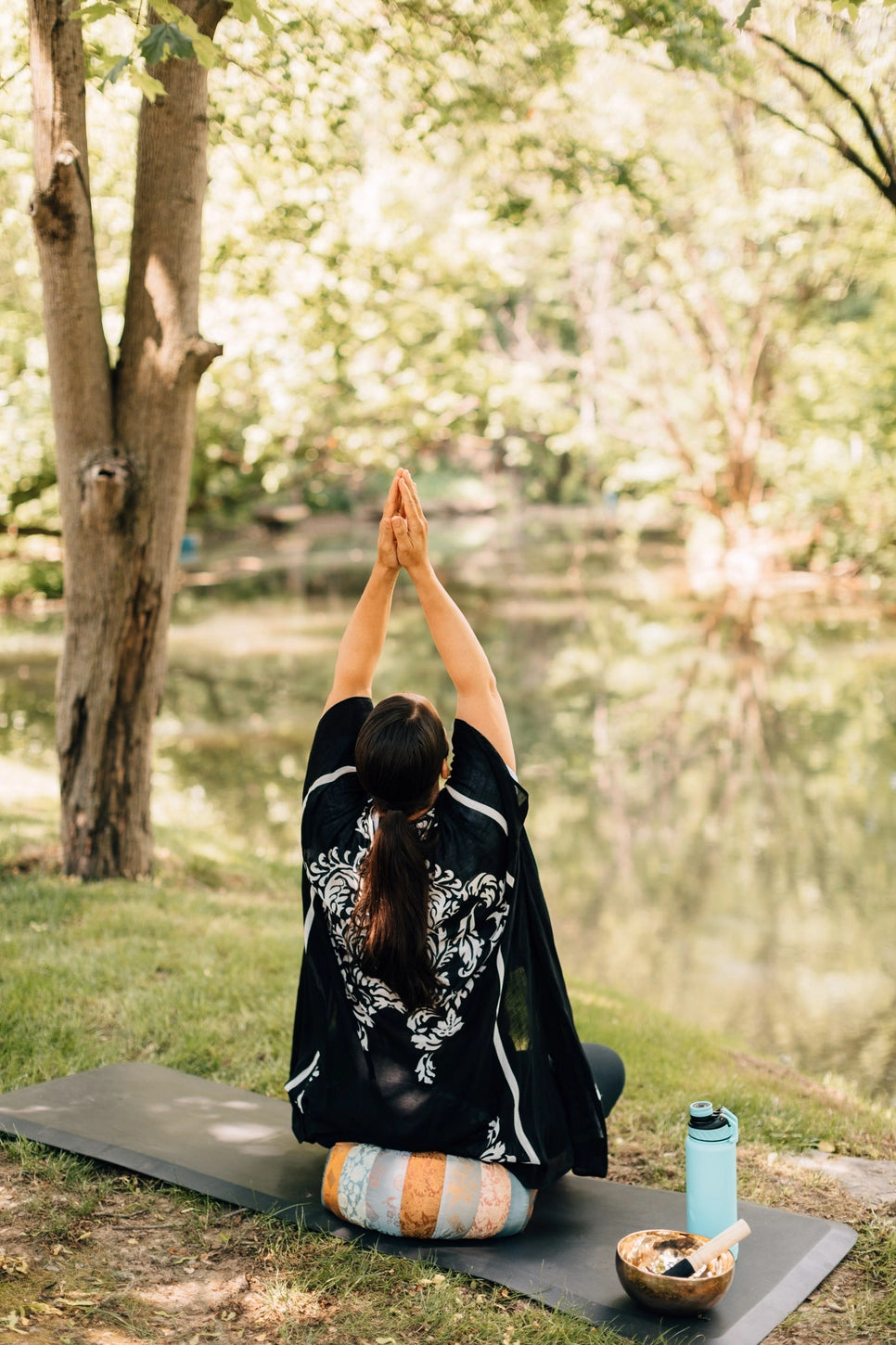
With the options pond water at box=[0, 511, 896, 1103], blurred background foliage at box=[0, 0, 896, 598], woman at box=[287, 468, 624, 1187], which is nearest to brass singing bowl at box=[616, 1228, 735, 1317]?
woman at box=[287, 468, 624, 1187]

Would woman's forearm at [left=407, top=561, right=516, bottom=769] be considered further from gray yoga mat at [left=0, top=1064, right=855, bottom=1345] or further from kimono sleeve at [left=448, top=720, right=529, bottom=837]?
gray yoga mat at [left=0, top=1064, right=855, bottom=1345]

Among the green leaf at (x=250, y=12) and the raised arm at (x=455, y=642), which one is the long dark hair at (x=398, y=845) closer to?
the raised arm at (x=455, y=642)

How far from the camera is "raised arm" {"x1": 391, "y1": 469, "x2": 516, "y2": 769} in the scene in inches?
111

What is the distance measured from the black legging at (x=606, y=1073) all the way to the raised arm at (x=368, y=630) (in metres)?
1.19

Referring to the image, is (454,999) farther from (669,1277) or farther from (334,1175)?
(669,1277)

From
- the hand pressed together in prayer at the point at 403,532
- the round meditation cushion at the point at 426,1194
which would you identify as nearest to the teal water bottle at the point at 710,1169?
the round meditation cushion at the point at 426,1194

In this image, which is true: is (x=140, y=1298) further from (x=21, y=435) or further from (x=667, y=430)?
(x=667, y=430)

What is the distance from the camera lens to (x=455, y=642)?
9.40 feet

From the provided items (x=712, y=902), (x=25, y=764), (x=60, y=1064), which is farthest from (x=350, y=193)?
(x=60, y=1064)

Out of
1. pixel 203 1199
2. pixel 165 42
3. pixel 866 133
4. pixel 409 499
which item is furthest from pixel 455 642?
pixel 866 133

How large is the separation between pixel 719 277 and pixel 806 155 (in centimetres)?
A: 453

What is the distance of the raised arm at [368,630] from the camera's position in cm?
298

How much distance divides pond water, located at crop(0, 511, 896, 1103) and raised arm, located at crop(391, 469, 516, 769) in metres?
3.67

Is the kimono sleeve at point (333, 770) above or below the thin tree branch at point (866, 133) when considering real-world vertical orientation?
below
